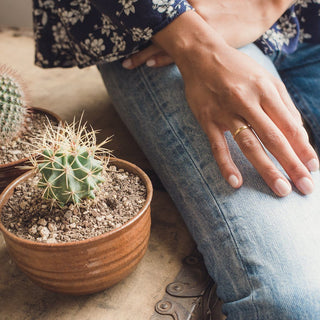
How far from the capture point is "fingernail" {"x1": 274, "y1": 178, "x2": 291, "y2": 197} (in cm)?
85

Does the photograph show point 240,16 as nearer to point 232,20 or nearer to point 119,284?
point 232,20

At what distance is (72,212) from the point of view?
795 mm

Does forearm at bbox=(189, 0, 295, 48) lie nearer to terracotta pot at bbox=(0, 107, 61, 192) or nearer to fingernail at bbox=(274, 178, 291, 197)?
fingernail at bbox=(274, 178, 291, 197)

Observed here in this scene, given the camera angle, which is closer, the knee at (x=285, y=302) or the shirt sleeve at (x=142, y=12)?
the knee at (x=285, y=302)

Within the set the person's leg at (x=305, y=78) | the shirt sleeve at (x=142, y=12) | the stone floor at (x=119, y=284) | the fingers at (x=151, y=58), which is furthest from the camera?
the person's leg at (x=305, y=78)

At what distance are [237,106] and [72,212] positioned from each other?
42cm

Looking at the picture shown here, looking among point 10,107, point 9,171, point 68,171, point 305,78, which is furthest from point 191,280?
point 305,78

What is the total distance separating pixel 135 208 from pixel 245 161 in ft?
0.95

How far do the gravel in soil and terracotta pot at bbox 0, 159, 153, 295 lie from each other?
0.09ft

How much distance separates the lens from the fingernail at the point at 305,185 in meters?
0.86

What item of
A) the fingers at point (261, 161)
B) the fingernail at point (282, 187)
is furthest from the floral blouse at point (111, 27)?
the fingernail at point (282, 187)

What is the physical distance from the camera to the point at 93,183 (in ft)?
2.56

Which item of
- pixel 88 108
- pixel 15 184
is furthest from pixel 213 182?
pixel 88 108

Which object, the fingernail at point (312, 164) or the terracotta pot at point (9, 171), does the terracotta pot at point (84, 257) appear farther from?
the fingernail at point (312, 164)
